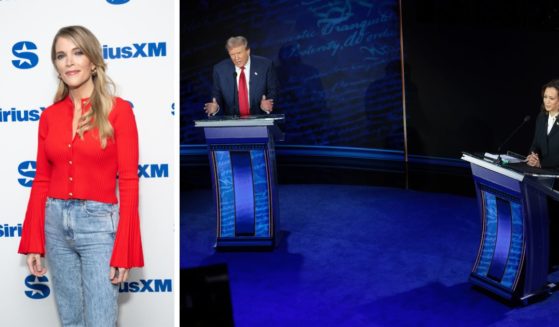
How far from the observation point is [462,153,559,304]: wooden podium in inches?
151

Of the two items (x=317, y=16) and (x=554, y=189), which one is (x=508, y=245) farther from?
(x=317, y=16)

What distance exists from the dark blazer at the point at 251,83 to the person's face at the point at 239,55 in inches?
3.7

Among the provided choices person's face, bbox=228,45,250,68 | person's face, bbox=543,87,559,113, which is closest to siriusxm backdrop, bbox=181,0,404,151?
person's face, bbox=228,45,250,68

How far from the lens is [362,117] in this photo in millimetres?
7785

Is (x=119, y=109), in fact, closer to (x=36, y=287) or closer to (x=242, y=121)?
(x=36, y=287)

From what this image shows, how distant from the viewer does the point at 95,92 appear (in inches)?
93.0

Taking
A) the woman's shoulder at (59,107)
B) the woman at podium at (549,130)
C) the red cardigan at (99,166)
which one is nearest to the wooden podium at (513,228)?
the woman at podium at (549,130)

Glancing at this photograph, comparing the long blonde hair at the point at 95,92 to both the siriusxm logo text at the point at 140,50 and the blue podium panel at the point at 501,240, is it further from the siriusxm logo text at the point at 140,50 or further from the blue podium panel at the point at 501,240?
the blue podium panel at the point at 501,240

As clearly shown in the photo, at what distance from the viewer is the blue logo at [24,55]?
274 centimetres

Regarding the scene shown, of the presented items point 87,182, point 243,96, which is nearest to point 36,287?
point 87,182

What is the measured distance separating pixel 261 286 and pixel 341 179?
3736mm

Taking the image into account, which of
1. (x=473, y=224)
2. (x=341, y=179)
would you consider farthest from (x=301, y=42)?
(x=473, y=224)

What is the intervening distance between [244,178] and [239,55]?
1036 mm

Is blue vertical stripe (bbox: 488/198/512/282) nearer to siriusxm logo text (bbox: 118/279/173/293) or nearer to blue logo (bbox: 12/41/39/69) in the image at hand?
siriusxm logo text (bbox: 118/279/173/293)
